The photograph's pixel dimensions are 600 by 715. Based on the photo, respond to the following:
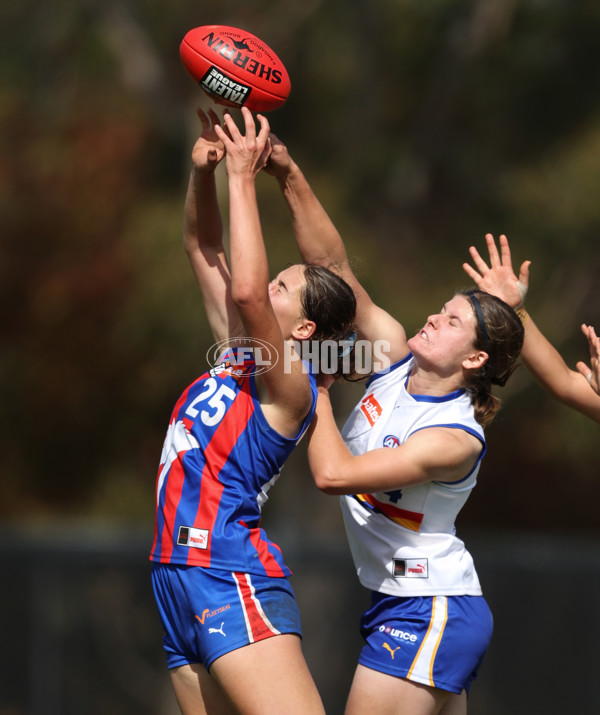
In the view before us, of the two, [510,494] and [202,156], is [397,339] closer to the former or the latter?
[202,156]

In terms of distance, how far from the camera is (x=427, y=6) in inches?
451

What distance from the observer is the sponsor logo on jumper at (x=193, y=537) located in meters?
2.93

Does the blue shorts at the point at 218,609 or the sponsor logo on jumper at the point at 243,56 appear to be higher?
the sponsor logo on jumper at the point at 243,56

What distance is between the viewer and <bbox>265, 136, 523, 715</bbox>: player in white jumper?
300 centimetres

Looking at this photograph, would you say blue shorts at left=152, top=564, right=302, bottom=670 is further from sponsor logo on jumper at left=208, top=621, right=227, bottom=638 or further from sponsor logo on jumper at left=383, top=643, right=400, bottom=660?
sponsor logo on jumper at left=383, top=643, right=400, bottom=660

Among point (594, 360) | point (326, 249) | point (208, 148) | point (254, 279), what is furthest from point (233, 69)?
point (594, 360)

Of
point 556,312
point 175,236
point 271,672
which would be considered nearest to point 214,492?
point 271,672

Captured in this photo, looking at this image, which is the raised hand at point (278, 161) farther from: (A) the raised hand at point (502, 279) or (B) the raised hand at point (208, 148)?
(A) the raised hand at point (502, 279)

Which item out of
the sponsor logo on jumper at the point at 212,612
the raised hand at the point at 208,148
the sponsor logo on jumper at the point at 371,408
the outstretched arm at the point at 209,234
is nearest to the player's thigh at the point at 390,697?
the sponsor logo on jumper at the point at 212,612

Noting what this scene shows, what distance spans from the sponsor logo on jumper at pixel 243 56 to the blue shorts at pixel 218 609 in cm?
163

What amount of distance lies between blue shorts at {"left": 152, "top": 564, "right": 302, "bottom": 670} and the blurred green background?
749cm

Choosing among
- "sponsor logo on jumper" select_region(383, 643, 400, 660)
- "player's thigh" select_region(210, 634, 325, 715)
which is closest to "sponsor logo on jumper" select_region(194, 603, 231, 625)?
"player's thigh" select_region(210, 634, 325, 715)

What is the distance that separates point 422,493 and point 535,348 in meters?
0.84

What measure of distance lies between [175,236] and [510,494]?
5240 mm
